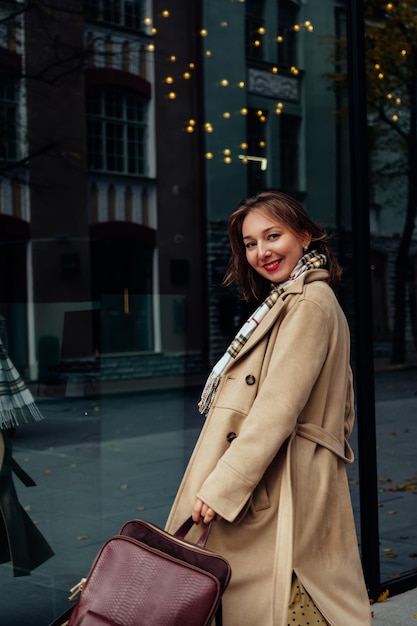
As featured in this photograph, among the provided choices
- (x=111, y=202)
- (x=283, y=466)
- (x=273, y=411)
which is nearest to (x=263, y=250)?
(x=273, y=411)

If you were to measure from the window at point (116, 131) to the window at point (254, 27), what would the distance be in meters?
1.25

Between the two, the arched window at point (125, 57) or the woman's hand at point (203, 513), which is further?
the arched window at point (125, 57)

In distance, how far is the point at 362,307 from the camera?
4.82 metres

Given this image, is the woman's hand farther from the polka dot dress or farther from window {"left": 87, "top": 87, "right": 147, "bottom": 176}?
window {"left": 87, "top": 87, "right": 147, "bottom": 176}

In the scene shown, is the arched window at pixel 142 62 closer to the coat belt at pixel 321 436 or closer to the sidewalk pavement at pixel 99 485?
the sidewalk pavement at pixel 99 485

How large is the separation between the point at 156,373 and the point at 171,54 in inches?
70.2

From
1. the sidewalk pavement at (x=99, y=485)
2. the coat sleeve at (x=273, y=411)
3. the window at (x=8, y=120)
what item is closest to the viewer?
the coat sleeve at (x=273, y=411)

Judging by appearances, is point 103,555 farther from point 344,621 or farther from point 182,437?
point 182,437

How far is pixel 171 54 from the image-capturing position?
5289 millimetres

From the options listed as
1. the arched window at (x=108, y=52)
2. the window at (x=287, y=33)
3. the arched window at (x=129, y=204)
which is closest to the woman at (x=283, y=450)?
the arched window at (x=129, y=204)

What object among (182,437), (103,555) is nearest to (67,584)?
(182,437)

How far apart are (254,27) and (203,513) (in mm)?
4064

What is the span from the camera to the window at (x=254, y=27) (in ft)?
19.7

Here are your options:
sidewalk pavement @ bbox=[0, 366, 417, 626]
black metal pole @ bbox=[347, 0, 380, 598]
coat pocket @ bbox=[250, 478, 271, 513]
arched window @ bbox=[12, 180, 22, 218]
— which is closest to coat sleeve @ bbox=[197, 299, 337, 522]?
coat pocket @ bbox=[250, 478, 271, 513]
